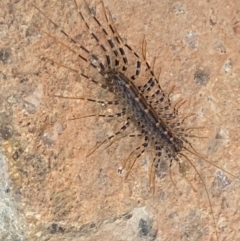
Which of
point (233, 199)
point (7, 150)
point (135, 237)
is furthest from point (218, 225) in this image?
point (7, 150)

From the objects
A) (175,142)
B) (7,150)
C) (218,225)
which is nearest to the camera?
(7,150)

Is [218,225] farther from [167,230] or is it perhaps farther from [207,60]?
[207,60]

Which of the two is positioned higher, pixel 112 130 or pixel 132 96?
pixel 132 96
